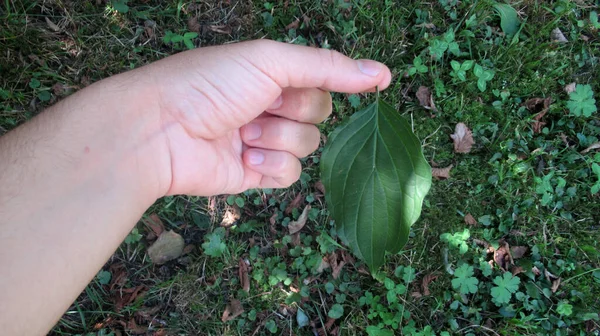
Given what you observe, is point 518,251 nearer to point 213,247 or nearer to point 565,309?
point 565,309

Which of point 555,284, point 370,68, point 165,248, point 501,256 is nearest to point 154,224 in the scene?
point 165,248

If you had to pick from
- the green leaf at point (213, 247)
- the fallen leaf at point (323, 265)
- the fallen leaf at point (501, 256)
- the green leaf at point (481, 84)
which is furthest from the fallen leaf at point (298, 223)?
the green leaf at point (481, 84)

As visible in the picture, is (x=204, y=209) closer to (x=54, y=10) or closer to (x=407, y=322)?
(x=407, y=322)

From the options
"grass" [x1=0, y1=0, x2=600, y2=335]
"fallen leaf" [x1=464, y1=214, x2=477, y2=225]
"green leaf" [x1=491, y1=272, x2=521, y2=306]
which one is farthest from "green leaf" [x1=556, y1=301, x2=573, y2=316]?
"fallen leaf" [x1=464, y1=214, x2=477, y2=225]

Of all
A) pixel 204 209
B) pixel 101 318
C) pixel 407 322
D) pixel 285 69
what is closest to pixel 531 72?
pixel 407 322

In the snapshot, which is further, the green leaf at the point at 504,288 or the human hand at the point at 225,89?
the green leaf at the point at 504,288

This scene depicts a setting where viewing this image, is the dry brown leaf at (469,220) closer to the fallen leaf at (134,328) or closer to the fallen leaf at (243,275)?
the fallen leaf at (243,275)

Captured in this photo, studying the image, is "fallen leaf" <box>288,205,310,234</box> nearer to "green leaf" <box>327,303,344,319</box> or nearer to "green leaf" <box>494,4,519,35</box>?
"green leaf" <box>327,303,344,319</box>
